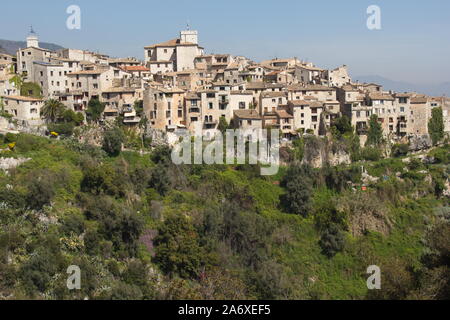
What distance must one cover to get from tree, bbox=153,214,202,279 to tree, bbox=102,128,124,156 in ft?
37.0

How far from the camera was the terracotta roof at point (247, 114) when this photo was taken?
46562 millimetres

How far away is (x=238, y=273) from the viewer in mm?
30859

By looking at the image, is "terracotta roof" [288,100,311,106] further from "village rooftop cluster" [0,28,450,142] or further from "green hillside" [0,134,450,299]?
"green hillside" [0,134,450,299]

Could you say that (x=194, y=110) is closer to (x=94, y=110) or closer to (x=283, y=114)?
(x=283, y=114)

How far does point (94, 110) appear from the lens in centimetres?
4612

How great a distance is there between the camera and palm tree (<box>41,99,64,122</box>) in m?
44.7

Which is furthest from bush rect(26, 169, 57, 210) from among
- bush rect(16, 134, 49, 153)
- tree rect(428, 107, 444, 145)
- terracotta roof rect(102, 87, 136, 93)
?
tree rect(428, 107, 444, 145)

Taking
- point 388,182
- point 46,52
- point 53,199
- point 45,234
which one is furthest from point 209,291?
point 46,52

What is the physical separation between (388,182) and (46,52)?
36.4m

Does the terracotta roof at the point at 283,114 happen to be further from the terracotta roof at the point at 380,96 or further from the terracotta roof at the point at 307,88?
the terracotta roof at the point at 380,96

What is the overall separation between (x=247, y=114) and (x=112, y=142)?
13034 mm

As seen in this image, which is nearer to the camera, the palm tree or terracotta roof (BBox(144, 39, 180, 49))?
the palm tree

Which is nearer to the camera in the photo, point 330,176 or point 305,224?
point 305,224
